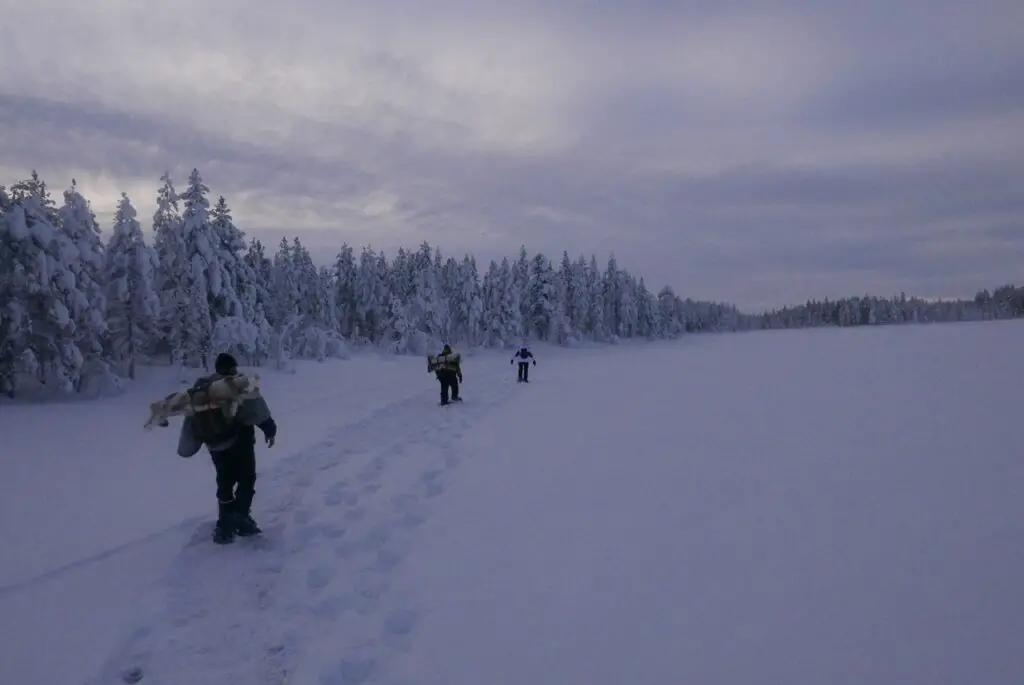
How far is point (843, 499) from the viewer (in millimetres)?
6832

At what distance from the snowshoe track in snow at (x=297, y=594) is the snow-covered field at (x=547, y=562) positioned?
27 millimetres

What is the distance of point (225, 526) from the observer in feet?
21.1

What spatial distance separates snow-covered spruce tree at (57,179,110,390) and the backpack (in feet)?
66.0

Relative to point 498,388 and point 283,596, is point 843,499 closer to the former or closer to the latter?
point 283,596

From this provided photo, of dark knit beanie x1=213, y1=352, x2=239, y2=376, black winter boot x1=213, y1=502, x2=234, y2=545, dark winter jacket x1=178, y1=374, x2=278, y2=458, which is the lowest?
black winter boot x1=213, y1=502, x2=234, y2=545

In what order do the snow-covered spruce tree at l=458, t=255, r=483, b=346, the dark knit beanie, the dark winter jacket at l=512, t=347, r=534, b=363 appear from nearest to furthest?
1. the dark knit beanie
2. the dark winter jacket at l=512, t=347, r=534, b=363
3. the snow-covered spruce tree at l=458, t=255, r=483, b=346

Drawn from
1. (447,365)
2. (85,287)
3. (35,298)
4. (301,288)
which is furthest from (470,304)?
(447,365)

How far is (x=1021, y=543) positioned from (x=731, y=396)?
12418 millimetres

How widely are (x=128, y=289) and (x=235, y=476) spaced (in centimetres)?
2569

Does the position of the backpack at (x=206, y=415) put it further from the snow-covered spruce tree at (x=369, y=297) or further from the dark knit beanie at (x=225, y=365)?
the snow-covered spruce tree at (x=369, y=297)

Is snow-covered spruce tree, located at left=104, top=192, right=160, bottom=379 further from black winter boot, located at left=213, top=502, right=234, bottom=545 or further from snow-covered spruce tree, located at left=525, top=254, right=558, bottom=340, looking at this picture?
snow-covered spruce tree, located at left=525, top=254, right=558, bottom=340

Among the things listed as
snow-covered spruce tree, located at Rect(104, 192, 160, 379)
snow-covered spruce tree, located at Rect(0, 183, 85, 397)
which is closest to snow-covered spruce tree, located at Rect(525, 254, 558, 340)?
snow-covered spruce tree, located at Rect(104, 192, 160, 379)

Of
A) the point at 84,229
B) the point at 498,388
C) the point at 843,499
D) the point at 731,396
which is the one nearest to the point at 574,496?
the point at 843,499

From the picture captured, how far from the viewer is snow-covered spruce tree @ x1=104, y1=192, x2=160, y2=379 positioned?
89.8 ft
